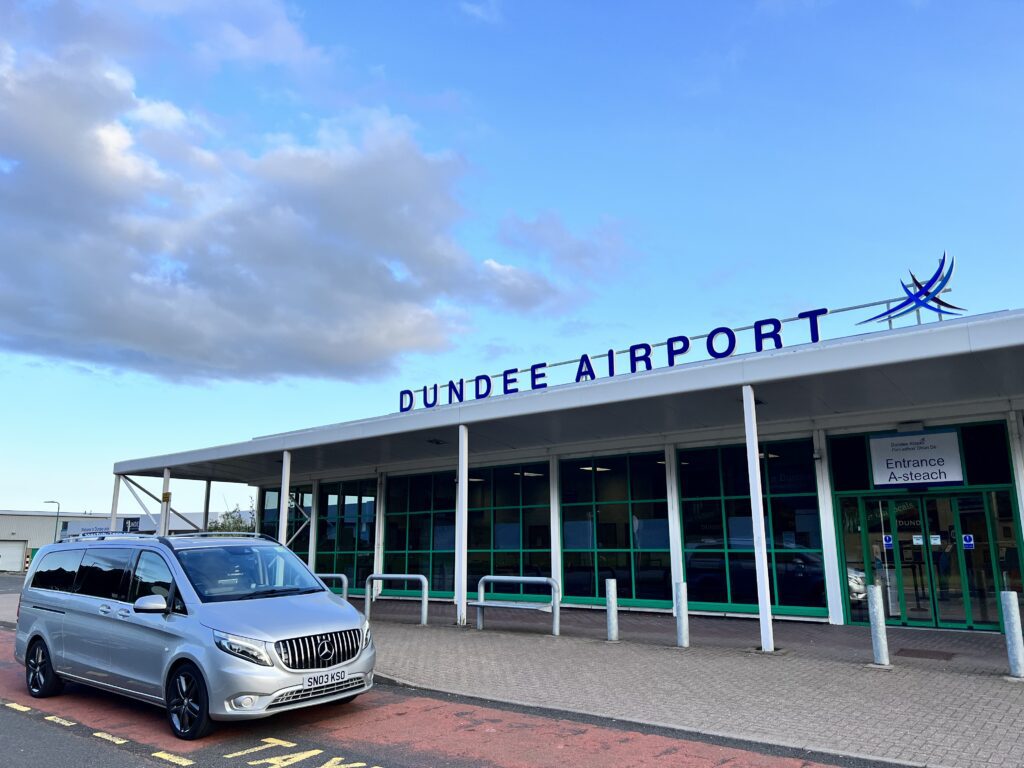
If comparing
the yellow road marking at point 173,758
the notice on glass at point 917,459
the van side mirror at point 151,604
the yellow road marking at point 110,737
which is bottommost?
the yellow road marking at point 110,737

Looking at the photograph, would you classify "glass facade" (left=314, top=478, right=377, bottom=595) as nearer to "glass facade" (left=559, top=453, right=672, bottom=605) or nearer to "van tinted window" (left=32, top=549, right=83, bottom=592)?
"glass facade" (left=559, top=453, right=672, bottom=605)

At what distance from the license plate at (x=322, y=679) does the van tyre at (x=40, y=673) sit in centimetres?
377

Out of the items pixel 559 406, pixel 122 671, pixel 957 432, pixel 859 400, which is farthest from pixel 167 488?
pixel 957 432

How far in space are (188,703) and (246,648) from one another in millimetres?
783

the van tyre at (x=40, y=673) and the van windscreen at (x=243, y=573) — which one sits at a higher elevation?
the van windscreen at (x=243, y=573)

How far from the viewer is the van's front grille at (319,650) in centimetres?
643

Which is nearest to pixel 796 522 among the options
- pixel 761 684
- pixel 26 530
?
pixel 761 684

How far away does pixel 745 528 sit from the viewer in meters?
14.7

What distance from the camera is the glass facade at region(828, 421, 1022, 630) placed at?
12.2 metres

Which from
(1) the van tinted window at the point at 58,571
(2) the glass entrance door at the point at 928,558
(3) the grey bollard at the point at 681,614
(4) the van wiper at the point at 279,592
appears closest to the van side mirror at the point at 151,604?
(4) the van wiper at the point at 279,592

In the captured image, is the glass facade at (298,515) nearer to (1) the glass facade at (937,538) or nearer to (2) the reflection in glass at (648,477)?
(2) the reflection in glass at (648,477)

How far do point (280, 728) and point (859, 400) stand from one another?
10003 mm

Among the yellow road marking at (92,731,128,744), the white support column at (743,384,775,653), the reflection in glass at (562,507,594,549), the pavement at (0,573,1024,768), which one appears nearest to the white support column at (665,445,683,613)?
the pavement at (0,573,1024,768)

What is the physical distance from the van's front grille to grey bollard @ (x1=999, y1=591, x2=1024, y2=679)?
699cm
